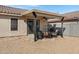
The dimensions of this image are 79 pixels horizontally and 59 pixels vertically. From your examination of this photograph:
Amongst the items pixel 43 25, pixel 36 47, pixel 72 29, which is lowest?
pixel 36 47

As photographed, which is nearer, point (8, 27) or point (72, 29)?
point (8, 27)

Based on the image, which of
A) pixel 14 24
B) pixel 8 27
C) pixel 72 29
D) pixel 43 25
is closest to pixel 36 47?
pixel 8 27

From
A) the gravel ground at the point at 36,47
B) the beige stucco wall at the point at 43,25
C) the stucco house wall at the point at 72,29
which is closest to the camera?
the gravel ground at the point at 36,47

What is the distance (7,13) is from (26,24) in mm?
2609

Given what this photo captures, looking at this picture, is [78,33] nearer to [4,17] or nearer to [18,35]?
[18,35]

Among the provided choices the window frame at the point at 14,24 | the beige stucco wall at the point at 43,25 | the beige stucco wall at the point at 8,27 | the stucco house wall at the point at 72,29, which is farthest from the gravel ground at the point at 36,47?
the beige stucco wall at the point at 43,25

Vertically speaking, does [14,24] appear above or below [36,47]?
above

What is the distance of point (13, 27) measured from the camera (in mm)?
14547

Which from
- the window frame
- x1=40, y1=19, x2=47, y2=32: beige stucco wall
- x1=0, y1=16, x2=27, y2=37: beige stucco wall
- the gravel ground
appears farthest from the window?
x1=40, y1=19, x2=47, y2=32: beige stucco wall

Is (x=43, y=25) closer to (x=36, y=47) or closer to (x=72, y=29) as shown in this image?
(x=72, y=29)

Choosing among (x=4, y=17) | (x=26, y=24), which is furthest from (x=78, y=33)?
(x=4, y=17)

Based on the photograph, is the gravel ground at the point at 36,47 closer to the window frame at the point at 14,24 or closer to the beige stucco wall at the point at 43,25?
the window frame at the point at 14,24

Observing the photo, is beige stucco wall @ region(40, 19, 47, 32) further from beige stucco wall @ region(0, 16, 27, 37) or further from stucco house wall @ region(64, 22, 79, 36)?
beige stucco wall @ region(0, 16, 27, 37)
